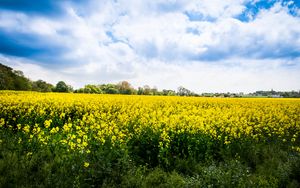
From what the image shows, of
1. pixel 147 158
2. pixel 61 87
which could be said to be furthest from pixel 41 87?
pixel 147 158

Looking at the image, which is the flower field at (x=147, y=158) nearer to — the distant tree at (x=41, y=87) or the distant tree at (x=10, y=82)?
the distant tree at (x=10, y=82)

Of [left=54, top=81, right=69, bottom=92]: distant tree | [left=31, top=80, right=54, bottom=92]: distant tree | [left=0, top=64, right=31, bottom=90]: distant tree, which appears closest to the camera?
[left=0, top=64, right=31, bottom=90]: distant tree

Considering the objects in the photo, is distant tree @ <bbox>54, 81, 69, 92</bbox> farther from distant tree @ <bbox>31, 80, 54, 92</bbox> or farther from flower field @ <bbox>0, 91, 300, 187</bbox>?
flower field @ <bbox>0, 91, 300, 187</bbox>

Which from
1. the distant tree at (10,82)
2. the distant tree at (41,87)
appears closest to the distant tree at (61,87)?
the distant tree at (41,87)

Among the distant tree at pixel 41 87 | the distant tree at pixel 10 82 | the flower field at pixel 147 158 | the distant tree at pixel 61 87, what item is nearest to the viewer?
the flower field at pixel 147 158

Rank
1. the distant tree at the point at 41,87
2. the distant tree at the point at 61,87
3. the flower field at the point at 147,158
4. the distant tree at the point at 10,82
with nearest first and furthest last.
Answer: the flower field at the point at 147,158, the distant tree at the point at 10,82, the distant tree at the point at 61,87, the distant tree at the point at 41,87

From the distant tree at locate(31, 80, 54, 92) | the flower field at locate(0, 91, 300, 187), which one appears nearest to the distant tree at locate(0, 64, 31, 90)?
the distant tree at locate(31, 80, 54, 92)

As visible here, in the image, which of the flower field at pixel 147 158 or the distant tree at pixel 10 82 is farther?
the distant tree at pixel 10 82

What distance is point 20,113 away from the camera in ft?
40.0

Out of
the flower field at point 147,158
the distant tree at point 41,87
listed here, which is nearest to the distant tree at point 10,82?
the distant tree at point 41,87

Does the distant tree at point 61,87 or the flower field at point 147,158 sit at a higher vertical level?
the distant tree at point 61,87

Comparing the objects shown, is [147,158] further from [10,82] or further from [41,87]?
[41,87]

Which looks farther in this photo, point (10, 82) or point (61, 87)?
point (61, 87)

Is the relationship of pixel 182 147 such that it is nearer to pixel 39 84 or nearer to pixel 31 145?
pixel 31 145
